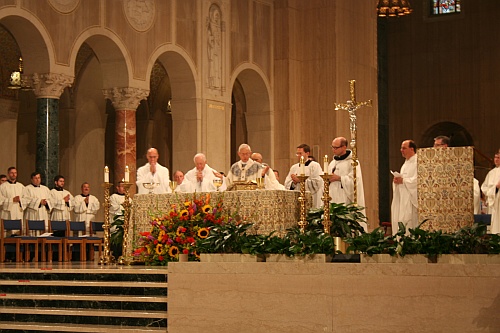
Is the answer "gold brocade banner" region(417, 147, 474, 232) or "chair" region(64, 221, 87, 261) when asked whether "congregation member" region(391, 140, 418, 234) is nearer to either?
"gold brocade banner" region(417, 147, 474, 232)

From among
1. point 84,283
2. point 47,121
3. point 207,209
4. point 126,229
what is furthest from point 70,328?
point 47,121

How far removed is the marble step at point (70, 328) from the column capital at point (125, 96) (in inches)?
351

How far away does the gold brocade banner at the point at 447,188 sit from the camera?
9.79 metres

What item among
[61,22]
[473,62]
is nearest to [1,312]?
[61,22]

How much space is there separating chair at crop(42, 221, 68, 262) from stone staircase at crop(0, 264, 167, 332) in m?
4.31

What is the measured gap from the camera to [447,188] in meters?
9.88

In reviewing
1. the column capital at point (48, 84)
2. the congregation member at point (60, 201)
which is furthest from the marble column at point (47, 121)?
the congregation member at point (60, 201)

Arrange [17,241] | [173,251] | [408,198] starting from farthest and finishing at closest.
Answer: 1. [17,241]
2. [408,198]
3. [173,251]

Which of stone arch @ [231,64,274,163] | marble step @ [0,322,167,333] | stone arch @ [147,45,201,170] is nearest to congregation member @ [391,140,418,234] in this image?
marble step @ [0,322,167,333]

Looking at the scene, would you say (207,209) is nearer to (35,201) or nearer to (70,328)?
(70,328)

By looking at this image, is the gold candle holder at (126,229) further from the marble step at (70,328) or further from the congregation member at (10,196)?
the congregation member at (10,196)

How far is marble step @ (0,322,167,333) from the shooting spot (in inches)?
386

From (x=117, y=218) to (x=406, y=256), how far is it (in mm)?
6113

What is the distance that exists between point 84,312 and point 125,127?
30.4 feet
